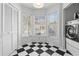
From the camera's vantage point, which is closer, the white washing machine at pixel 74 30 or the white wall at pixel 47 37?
the white washing machine at pixel 74 30

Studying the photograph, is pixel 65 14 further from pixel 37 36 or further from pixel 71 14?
pixel 37 36

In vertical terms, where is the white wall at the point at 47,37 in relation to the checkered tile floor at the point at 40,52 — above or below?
above

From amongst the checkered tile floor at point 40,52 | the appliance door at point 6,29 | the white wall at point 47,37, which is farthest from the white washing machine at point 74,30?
the appliance door at point 6,29

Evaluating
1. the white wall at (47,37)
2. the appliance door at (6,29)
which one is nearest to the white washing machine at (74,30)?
the white wall at (47,37)

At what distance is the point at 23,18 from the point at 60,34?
2433 millimetres

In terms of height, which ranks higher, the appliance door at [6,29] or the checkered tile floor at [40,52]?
the appliance door at [6,29]

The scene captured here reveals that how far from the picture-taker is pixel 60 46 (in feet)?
9.78

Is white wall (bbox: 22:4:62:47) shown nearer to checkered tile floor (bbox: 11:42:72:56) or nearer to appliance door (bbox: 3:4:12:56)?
checkered tile floor (bbox: 11:42:72:56)

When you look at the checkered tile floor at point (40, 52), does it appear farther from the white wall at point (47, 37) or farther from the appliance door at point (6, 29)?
the white wall at point (47, 37)

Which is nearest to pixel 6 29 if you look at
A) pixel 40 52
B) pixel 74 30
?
pixel 40 52

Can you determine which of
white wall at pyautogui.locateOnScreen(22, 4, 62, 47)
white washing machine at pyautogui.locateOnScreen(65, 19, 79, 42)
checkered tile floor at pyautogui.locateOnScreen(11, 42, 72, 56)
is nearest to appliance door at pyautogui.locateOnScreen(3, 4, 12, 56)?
checkered tile floor at pyautogui.locateOnScreen(11, 42, 72, 56)

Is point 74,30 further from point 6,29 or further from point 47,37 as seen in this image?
point 6,29

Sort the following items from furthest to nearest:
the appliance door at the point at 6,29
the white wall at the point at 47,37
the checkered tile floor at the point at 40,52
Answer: the white wall at the point at 47,37, the checkered tile floor at the point at 40,52, the appliance door at the point at 6,29

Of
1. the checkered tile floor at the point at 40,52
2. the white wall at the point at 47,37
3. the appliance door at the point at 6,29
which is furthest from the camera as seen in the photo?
the white wall at the point at 47,37
